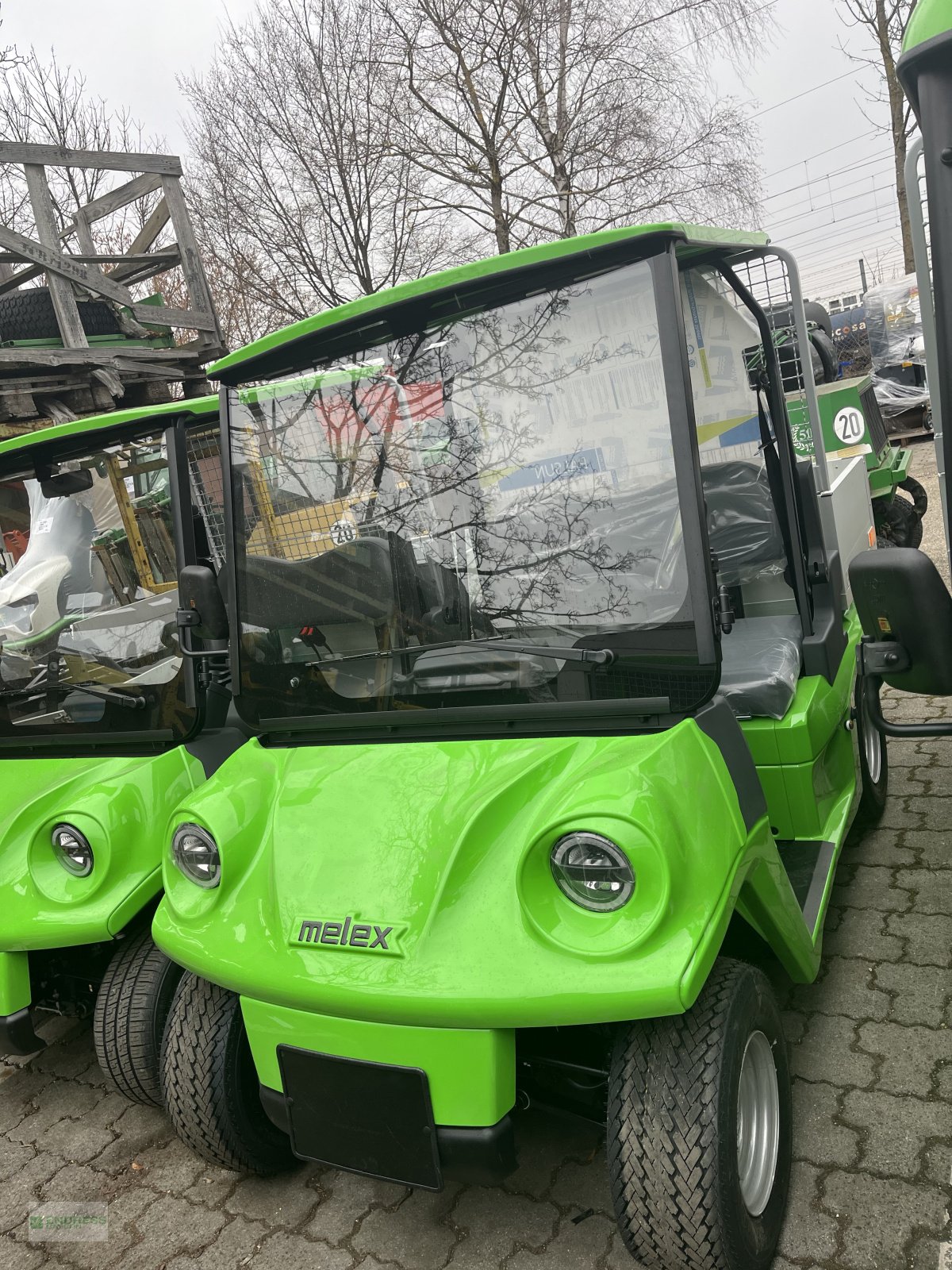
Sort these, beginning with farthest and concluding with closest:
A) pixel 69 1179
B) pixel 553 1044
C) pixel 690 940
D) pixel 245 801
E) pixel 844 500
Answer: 1. pixel 844 500
2. pixel 69 1179
3. pixel 245 801
4. pixel 553 1044
5. pixel 690 940

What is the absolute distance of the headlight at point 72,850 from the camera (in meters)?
2.79

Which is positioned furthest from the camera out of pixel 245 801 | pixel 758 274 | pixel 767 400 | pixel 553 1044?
pixel 767 400

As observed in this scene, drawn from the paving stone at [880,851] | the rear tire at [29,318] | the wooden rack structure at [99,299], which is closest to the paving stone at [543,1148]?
the paving stone at [880,851]

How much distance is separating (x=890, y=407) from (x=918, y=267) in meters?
12.7

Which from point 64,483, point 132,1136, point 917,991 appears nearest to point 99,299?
point 64,483

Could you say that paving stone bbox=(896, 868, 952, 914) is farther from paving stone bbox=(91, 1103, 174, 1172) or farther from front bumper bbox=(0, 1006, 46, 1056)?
front bumper bbox=(0, 1006, 46, 1056)

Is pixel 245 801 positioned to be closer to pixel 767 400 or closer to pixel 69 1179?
pixel 69 1179

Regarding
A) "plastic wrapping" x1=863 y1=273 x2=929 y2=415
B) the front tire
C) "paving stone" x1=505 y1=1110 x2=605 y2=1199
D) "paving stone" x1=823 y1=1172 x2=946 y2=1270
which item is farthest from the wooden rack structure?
"plastic wrapping" x1=863 y1=273 x2=929 y2=415

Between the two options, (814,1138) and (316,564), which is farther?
(316,564)

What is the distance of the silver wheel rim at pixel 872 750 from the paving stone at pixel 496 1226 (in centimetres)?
222

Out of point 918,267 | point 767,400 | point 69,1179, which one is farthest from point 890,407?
point 69,1179

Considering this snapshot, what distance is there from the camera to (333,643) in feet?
8.53

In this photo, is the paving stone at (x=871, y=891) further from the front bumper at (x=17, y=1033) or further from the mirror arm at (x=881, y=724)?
the front bumper at (x=17, y=1033)

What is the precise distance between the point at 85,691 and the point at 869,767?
9.96ft
